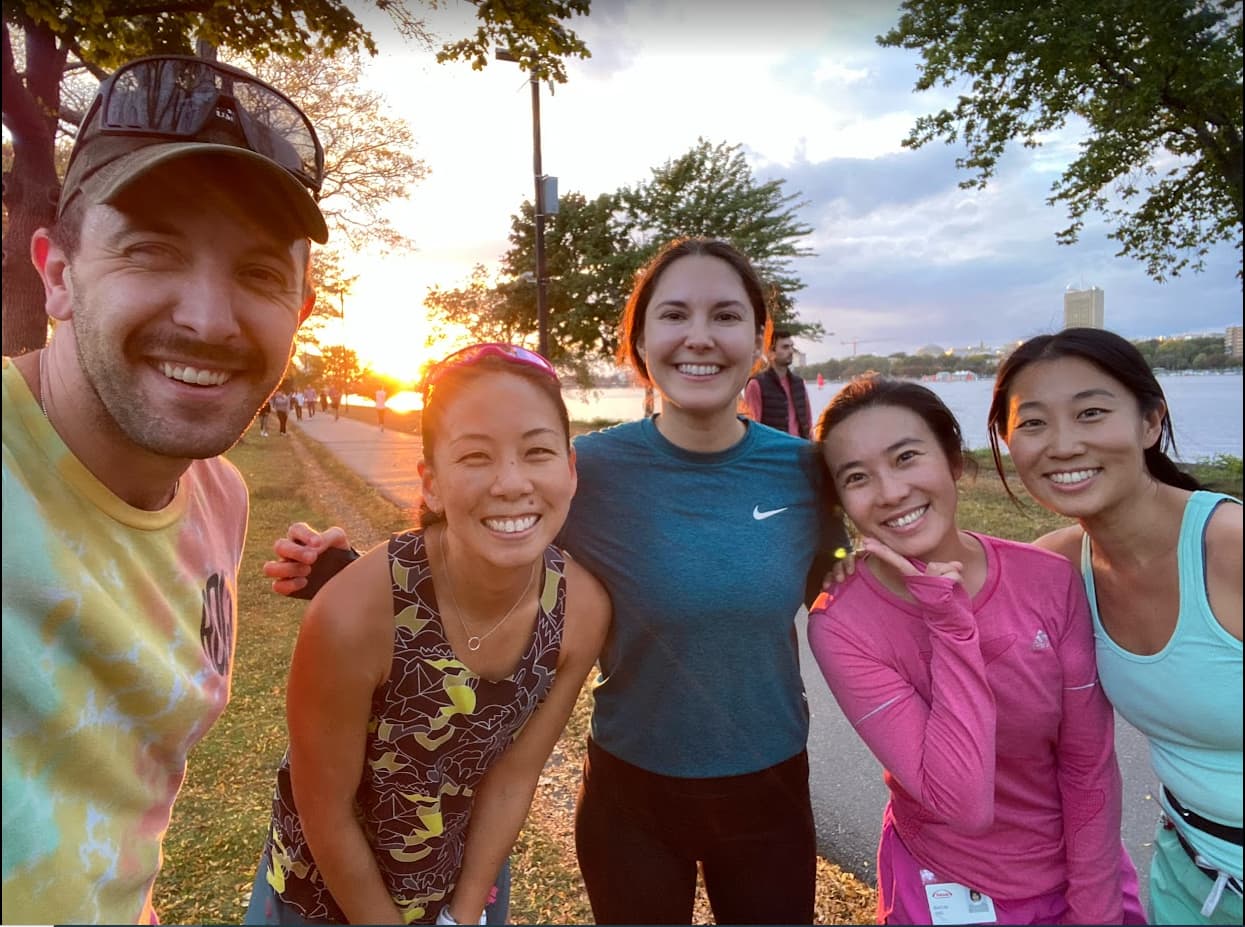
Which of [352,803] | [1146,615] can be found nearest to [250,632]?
[352,803]

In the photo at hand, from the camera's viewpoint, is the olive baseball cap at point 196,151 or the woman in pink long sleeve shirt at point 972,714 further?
the woman in pink long sleeve shirt at point 972,714

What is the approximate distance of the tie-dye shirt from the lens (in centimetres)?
97

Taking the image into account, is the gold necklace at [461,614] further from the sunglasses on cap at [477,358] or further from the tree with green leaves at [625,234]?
the tree with green leaves at [625,234]

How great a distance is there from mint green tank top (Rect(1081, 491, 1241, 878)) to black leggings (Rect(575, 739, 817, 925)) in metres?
0.90

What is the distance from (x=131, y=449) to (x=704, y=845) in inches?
68.1

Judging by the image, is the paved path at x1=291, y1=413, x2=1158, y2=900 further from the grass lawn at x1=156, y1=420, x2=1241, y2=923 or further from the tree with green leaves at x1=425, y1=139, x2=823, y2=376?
the tree with green leaves at x1=425, y1=139, x2=823, y2=376

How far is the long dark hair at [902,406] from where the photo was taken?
1.94 m

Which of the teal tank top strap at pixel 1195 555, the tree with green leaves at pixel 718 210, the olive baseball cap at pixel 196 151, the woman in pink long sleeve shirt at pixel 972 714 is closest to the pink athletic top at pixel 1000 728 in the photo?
the woman in pink long sleeve shirt at pixel 972 714

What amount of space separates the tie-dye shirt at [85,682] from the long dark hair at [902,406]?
66.1 inches

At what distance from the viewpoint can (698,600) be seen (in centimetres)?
187

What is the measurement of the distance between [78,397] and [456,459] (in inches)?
27.5

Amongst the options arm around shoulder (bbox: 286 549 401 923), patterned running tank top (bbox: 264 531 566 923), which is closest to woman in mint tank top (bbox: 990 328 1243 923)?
patterned running tank top (bbox: 264 531 566 923)

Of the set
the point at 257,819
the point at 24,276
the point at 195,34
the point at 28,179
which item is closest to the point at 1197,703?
the point at 28,179

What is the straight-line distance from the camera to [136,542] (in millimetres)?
1225
